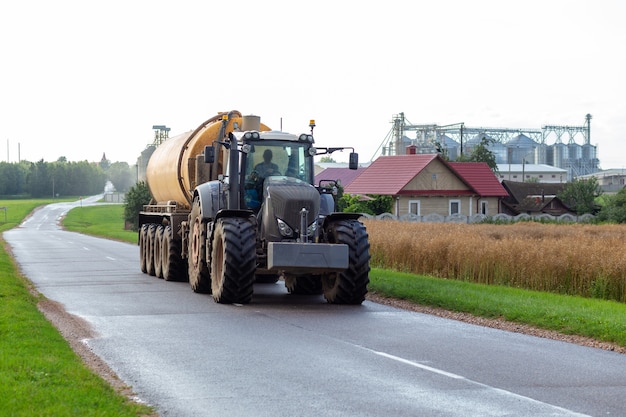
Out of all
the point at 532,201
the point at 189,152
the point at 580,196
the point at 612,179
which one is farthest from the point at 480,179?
the point at 612,179

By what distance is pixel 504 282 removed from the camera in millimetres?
22688

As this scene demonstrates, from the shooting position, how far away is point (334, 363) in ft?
37.7

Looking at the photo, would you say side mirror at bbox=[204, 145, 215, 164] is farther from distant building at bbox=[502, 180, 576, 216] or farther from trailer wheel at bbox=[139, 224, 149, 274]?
distant building at bbox=[502, 180, 576, 216]

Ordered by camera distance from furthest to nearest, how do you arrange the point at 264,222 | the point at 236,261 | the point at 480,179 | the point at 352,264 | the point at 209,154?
the point at 480,179, the point at 209,154, the point at 264,222, the point at 352,264, the point at 236,261

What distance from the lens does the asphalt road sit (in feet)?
29.8

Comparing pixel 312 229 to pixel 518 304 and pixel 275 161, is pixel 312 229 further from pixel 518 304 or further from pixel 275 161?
pixel 518 304

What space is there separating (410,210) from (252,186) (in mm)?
56779

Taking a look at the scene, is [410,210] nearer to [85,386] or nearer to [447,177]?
[447,177]

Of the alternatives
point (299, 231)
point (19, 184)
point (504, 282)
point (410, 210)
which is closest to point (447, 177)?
point (410, 210)

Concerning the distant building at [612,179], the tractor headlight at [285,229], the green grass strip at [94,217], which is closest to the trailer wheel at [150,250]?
the tractor headlight at [285,229]

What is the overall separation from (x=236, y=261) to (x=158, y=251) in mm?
9219

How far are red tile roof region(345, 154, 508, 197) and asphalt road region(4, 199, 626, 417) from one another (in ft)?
185

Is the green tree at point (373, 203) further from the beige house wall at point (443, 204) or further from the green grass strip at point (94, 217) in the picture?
the green grass strip at point (94, 217)

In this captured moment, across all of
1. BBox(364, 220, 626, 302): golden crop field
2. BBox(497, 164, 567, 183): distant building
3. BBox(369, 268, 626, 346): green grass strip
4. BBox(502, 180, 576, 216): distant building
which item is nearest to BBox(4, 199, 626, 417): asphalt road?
BBox(369, 268, 626, 346): green grass strip
